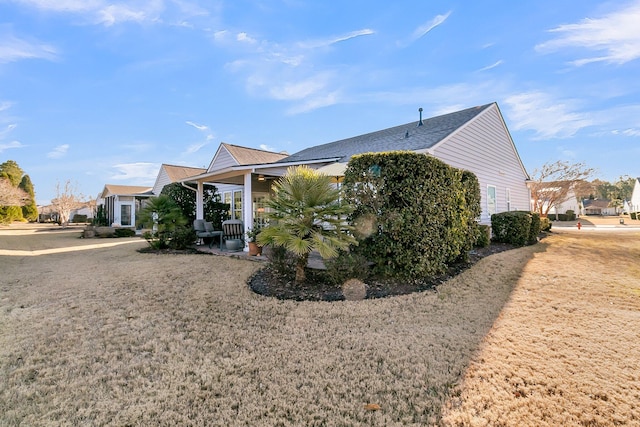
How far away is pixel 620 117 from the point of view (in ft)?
50.7

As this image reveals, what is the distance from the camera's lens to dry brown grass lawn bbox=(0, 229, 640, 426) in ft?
7.01

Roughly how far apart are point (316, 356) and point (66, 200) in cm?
4225

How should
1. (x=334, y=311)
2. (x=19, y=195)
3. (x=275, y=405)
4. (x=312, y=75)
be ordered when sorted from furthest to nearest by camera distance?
(x=19, y=195) → (x=312, y=75) → (x=334, y=311) → (x=275, y=405)

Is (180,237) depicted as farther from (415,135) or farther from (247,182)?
(415,135)

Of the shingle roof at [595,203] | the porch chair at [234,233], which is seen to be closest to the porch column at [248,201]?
the porch chair at [234,233]

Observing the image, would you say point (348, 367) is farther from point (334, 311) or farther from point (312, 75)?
point (312, 75)

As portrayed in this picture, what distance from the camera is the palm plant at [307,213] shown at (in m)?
5.27

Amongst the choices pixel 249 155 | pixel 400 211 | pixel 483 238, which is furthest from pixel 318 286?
pixel 249 155

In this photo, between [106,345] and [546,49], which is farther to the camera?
[546,49]

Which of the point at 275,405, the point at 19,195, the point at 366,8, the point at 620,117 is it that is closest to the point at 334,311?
the point at 275,405

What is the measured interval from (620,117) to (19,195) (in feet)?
168

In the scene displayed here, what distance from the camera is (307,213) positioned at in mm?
5344

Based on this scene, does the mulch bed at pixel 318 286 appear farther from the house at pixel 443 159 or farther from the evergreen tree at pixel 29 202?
the evergreen tree at pixel 29 202

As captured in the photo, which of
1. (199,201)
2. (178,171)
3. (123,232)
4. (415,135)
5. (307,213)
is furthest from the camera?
(178,171)
